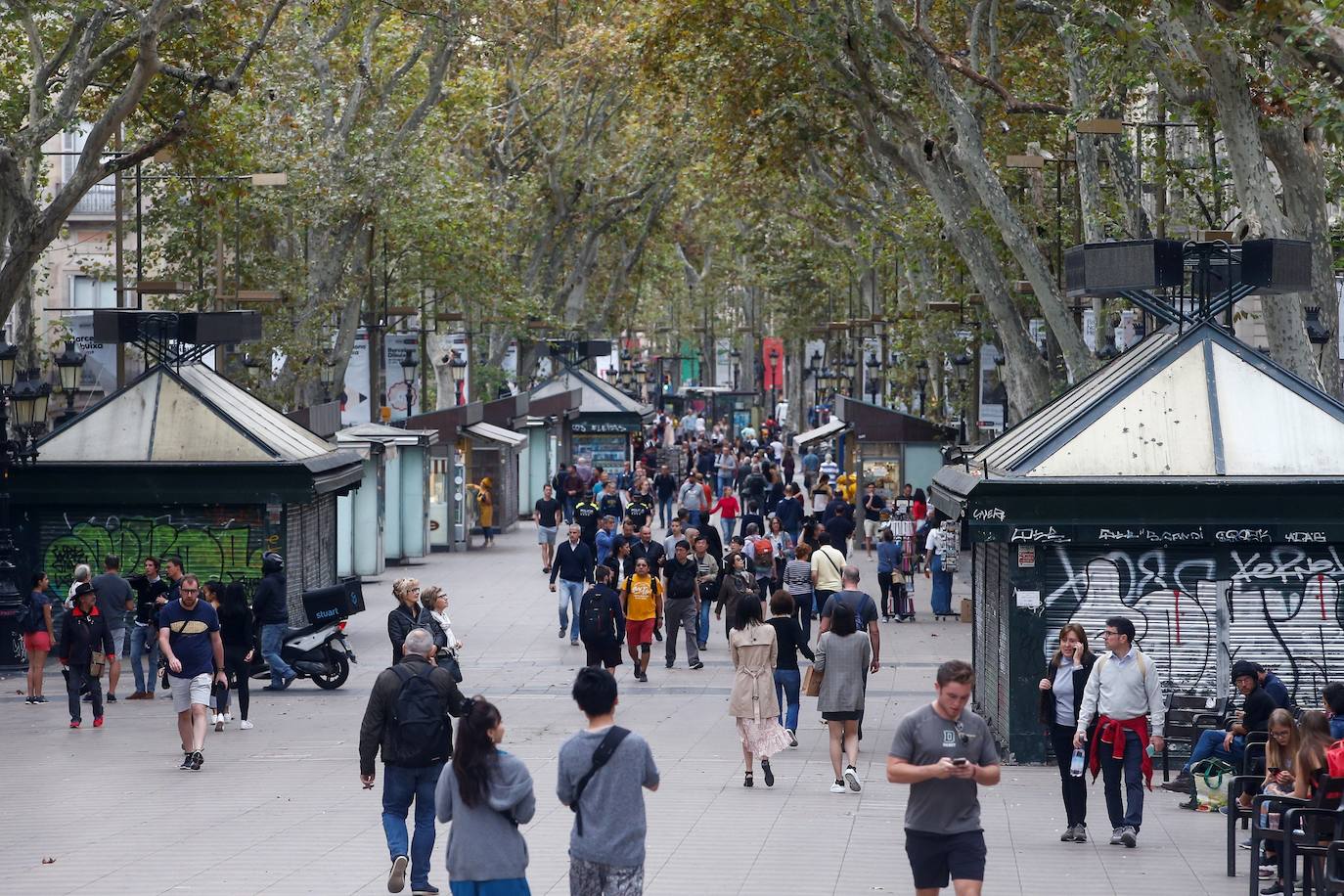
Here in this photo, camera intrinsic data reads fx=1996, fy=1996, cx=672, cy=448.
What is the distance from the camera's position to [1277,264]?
50.3 ft

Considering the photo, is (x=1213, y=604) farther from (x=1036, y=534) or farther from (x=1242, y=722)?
(x=1242, y=722)

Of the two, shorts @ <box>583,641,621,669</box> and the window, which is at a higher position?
the window

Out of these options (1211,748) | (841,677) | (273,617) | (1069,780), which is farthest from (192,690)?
(1211,748)

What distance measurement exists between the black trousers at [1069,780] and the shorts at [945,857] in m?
3.39

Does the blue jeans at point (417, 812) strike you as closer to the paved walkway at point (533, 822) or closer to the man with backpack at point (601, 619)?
the paved walkway at point (533, 822)

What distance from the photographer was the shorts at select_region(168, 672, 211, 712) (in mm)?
14477

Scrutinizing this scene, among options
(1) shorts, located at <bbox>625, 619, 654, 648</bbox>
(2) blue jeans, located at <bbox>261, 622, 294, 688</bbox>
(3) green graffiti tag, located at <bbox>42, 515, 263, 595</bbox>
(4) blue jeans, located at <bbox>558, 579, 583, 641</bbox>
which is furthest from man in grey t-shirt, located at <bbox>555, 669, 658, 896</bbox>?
(4) blue jeans, located at <bbox>558, 579, 583, 641</bbox>

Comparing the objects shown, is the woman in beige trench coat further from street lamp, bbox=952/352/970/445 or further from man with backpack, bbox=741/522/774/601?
street lamp, bbox=952/352/970/445

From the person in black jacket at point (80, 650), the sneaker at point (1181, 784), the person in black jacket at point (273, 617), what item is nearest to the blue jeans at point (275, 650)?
the person in black jacket at point (273, 617)

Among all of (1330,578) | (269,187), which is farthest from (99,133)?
(269,187)

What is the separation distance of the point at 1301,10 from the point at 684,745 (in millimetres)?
7044

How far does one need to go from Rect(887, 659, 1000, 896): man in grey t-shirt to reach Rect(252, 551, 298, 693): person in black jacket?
1073 cm

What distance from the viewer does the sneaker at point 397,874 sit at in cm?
964

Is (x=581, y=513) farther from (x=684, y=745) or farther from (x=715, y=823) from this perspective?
(x=715, y=823)
